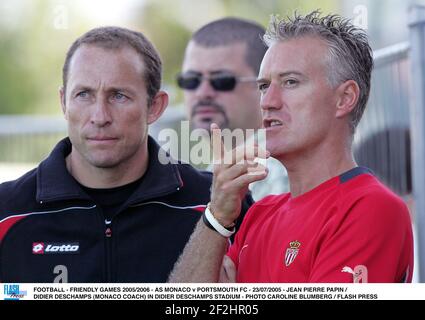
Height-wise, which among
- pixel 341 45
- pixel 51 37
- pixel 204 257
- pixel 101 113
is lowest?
pixel 204 257

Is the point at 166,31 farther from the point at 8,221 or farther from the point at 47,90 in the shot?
the point at 8,221

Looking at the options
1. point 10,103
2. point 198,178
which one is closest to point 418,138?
point 198,178

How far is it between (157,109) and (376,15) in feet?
2.72

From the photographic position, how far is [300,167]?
1651 mm

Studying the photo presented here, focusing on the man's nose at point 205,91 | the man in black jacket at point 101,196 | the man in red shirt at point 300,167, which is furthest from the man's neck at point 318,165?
the man's nose at point 205,91

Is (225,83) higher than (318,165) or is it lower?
higher

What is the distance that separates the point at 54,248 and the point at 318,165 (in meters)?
0.60

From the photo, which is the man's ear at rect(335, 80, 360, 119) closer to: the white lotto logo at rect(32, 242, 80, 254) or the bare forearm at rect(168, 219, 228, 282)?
Answer: the bare forearm at rect(168, 219, 228, 282)

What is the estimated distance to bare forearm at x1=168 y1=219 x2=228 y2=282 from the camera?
64.1 inches

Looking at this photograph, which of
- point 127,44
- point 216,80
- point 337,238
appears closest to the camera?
point 337,238

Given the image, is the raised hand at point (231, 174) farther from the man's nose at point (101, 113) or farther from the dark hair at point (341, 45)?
the man's nose at point (101, 113)

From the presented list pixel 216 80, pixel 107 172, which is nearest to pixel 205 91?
pixel 216 80

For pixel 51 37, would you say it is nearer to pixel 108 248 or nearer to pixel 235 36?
pixel 235 36

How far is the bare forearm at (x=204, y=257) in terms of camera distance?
1629 mm
